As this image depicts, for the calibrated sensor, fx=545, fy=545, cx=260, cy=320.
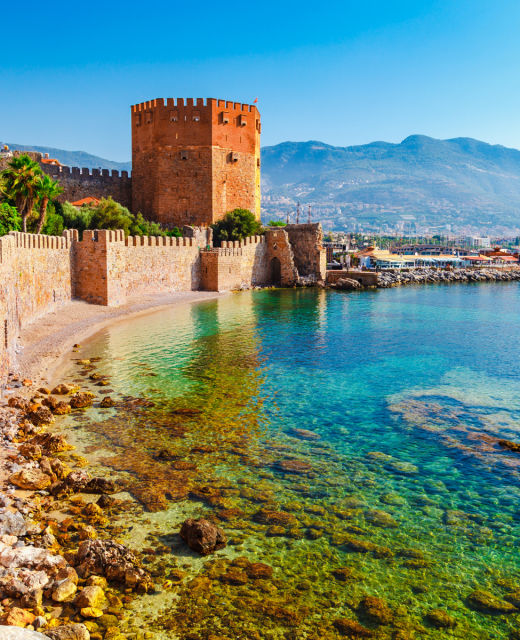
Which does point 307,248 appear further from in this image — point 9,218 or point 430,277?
point 9,218

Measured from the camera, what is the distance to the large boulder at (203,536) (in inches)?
192

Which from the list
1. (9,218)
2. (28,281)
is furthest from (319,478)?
(9,218)

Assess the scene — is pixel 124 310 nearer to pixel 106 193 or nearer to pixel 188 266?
pixel 188 266

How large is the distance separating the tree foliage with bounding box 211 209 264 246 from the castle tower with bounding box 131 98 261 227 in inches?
40.3

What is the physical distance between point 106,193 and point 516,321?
2315 cm

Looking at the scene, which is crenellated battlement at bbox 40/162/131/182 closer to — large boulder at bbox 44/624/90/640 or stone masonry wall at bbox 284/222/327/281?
stone masonry wall at bbox 284/222/327/281

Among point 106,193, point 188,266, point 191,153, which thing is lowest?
point 188,266

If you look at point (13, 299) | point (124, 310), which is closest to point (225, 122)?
point (124, 310)

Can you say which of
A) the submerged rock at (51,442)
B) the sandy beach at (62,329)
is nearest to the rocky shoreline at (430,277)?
the sandy beach at (62,329)

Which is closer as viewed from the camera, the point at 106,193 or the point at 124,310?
the point at 124,310

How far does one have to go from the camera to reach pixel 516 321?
817 inches

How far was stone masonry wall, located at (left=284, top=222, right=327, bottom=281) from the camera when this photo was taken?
107ft

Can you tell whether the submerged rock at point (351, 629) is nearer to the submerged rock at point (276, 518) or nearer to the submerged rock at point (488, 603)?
the submerged rock at point (488, 603)

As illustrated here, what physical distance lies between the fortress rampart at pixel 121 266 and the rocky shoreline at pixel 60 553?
3780 millimetres
